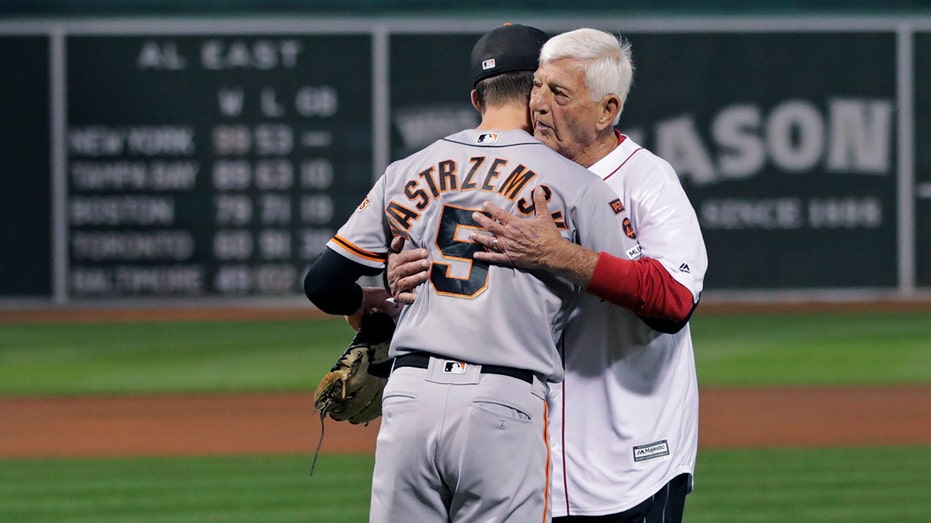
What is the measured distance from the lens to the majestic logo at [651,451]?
274 cm

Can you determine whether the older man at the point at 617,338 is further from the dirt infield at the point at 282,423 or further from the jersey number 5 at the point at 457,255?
the dirt infield at the point at 282,423

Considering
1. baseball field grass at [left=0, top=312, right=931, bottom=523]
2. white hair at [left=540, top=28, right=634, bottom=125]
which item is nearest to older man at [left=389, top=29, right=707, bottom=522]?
white hair at [left=540, top=28, right=634, bottom=125]

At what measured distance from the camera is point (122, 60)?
14.8 meters

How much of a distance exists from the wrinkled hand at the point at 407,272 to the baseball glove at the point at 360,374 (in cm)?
32

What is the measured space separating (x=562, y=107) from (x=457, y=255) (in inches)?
15.3

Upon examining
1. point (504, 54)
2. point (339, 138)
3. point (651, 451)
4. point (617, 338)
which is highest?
point (339, 138)

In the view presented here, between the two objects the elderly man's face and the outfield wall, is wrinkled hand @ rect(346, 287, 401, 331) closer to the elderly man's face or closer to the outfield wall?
the elderly man's face

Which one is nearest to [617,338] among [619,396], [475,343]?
[619,396]

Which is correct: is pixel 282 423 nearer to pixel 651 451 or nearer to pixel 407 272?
pixel 651 451

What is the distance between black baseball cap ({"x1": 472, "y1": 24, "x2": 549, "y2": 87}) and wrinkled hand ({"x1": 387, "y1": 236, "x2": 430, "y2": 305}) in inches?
15.1

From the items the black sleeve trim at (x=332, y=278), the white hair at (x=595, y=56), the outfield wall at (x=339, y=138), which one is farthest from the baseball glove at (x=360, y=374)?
the outfield wall at (x=339, y=138)

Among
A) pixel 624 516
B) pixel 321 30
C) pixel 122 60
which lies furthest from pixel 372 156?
pixel 624 516

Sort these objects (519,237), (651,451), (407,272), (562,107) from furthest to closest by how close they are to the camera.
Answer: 1. (651,451)
2. (562,107)
3. (407,272)
4. (519,237)

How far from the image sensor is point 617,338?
2.71 meters
